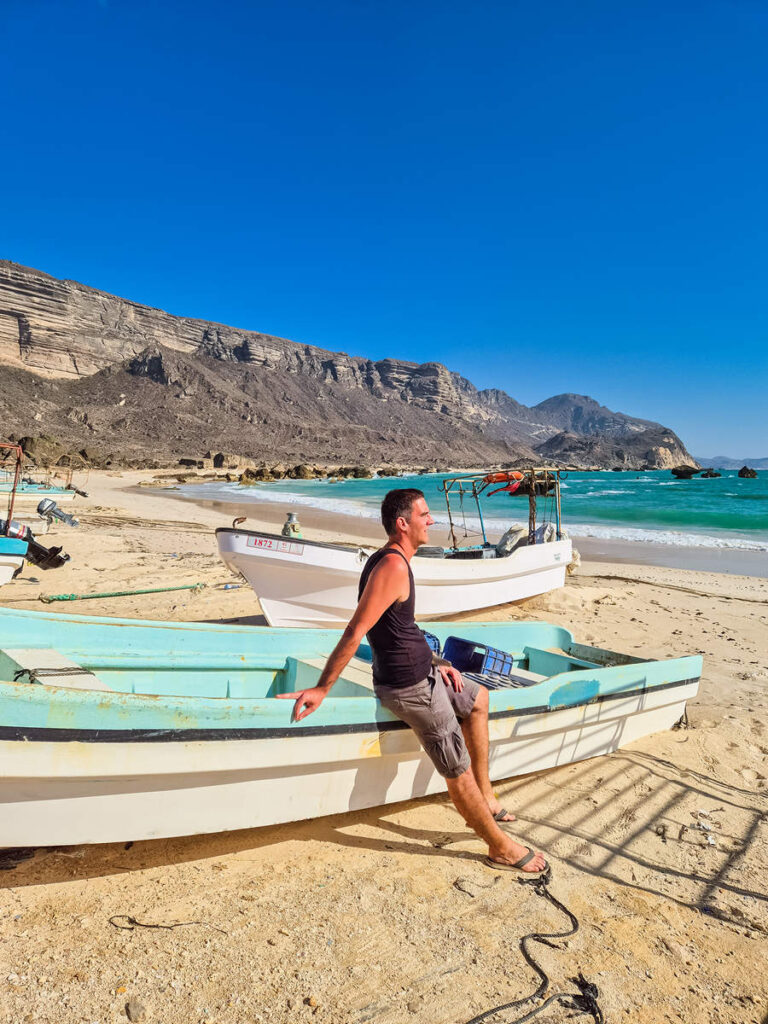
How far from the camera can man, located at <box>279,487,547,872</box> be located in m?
3.00

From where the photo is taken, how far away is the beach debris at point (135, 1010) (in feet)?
7.12

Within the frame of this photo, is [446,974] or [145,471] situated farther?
[145,471]

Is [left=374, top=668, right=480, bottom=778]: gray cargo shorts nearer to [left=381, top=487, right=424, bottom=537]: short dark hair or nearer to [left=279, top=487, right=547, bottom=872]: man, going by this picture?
[left=279, top=487, right=547, bottom=872]: man

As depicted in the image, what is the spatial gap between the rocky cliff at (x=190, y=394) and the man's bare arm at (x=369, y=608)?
74.4 metres

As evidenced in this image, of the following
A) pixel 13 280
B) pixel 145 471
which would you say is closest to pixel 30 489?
pixel 145 471

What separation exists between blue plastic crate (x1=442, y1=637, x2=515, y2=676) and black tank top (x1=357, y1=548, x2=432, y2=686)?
6.43 ft

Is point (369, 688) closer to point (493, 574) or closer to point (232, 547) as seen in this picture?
point (232, 547)

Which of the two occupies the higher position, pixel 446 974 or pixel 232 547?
pixel 232 547

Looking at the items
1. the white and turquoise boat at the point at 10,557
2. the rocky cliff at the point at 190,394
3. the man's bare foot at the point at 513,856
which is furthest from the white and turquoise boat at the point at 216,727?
the rocky cliff at the point at 190,394

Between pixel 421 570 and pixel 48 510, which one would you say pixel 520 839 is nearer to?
pixel 421 570

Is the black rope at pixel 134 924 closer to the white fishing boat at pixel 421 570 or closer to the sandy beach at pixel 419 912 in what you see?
the sandy beach at pixel 419 912

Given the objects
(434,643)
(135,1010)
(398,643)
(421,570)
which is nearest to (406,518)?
(398,643)

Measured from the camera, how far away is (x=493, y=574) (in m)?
9.16

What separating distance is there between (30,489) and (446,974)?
24498 millimetres
